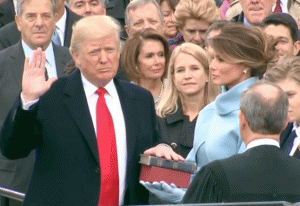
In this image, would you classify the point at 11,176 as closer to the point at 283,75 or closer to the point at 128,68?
the point at 128,68

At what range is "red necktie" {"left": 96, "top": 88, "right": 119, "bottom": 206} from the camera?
7211 mm

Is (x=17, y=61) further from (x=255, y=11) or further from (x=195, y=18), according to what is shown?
(x=255, y=11)

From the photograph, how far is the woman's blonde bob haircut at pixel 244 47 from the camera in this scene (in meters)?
7.67

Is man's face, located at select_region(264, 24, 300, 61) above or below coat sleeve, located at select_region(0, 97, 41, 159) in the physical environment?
above

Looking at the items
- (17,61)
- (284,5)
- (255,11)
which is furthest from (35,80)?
(284,5)

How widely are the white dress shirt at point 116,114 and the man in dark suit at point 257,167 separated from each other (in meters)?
0.89

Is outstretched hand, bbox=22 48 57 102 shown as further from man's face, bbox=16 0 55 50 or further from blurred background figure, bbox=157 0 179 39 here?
blurred background figure, bbox=157 0 179 39

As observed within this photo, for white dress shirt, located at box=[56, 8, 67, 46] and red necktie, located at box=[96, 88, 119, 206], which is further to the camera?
white dress shirt, located at box=[56, 8, 67, 46]

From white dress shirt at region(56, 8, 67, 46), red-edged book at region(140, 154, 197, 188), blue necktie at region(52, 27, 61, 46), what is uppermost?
white dress shirt at region(56, 8, 67, 46)

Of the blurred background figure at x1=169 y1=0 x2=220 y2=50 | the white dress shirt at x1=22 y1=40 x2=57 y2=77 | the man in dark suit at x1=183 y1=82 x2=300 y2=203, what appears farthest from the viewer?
the blurred background figure at x1=169 y1=0 x2=220 y2=50

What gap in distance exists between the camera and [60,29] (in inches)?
445

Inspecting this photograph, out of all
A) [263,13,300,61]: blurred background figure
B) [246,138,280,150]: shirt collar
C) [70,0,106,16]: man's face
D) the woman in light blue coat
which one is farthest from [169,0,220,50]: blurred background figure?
[246,138,280,150]: shirt collar

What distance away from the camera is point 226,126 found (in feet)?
24.9

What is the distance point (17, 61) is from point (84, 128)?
2772 mm
